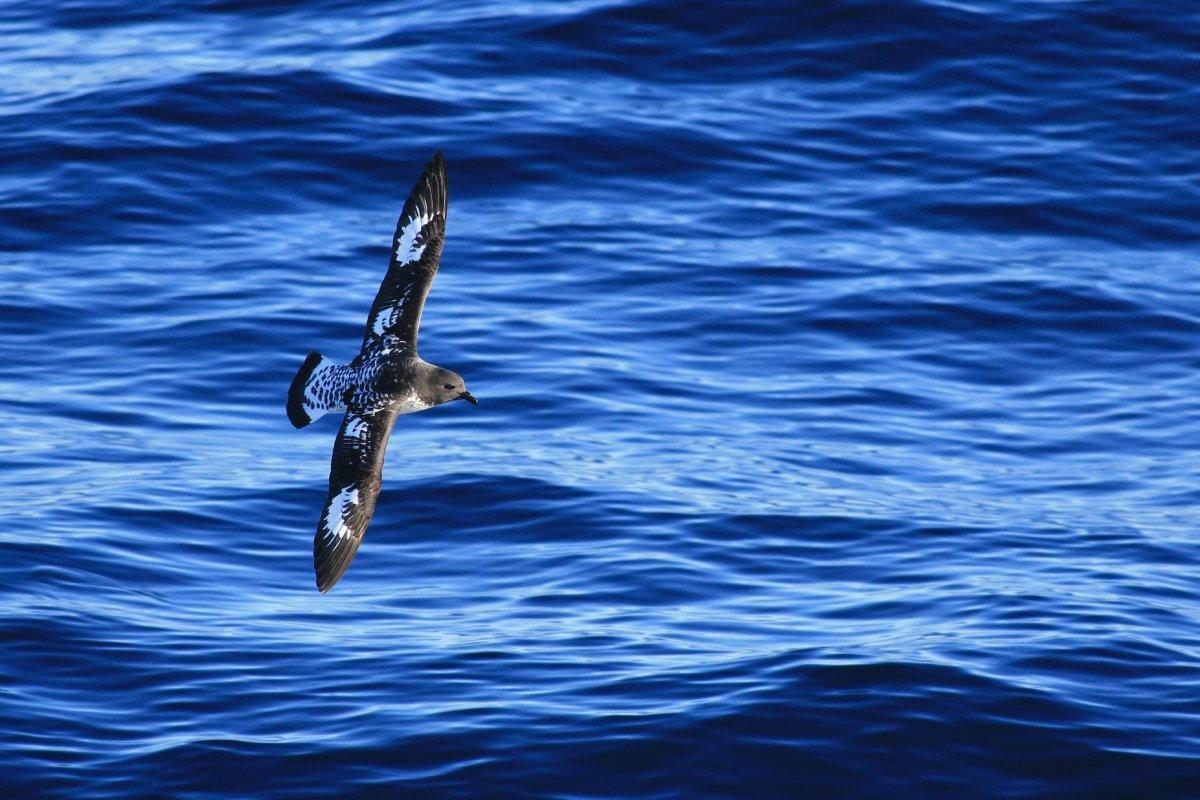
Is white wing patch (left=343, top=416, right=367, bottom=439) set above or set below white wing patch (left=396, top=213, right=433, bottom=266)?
below

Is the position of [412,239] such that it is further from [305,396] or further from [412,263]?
[305,396]

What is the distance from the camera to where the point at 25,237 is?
14.5 m

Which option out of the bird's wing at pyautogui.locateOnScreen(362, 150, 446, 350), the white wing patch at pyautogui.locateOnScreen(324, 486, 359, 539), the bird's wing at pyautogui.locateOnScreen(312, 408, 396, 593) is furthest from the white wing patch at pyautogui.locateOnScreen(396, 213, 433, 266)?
the white wing patch at pyautogui.locateOnScreen(324, 486, 359, 539)

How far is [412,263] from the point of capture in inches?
384

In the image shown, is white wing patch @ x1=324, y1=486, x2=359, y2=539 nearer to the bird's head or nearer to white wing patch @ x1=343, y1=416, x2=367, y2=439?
white wing patch @ x1=343, y1=416, x2=367, y2=439

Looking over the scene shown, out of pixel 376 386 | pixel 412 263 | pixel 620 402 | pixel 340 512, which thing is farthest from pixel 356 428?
pixel 620 402

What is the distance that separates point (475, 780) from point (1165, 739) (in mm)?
3383

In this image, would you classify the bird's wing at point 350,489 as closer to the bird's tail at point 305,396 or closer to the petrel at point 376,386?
the petrel at point 376,386

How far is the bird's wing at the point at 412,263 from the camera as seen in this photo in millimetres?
9562

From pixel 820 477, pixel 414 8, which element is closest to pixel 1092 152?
Answer: pixel 820 477

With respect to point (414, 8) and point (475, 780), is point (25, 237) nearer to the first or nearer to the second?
point (414, 8)

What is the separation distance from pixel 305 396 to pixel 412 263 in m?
0.92

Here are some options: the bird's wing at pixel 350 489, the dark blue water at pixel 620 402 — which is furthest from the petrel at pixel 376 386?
the dark blue water at pixel 620 402

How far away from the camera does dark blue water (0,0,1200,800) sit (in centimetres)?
902
